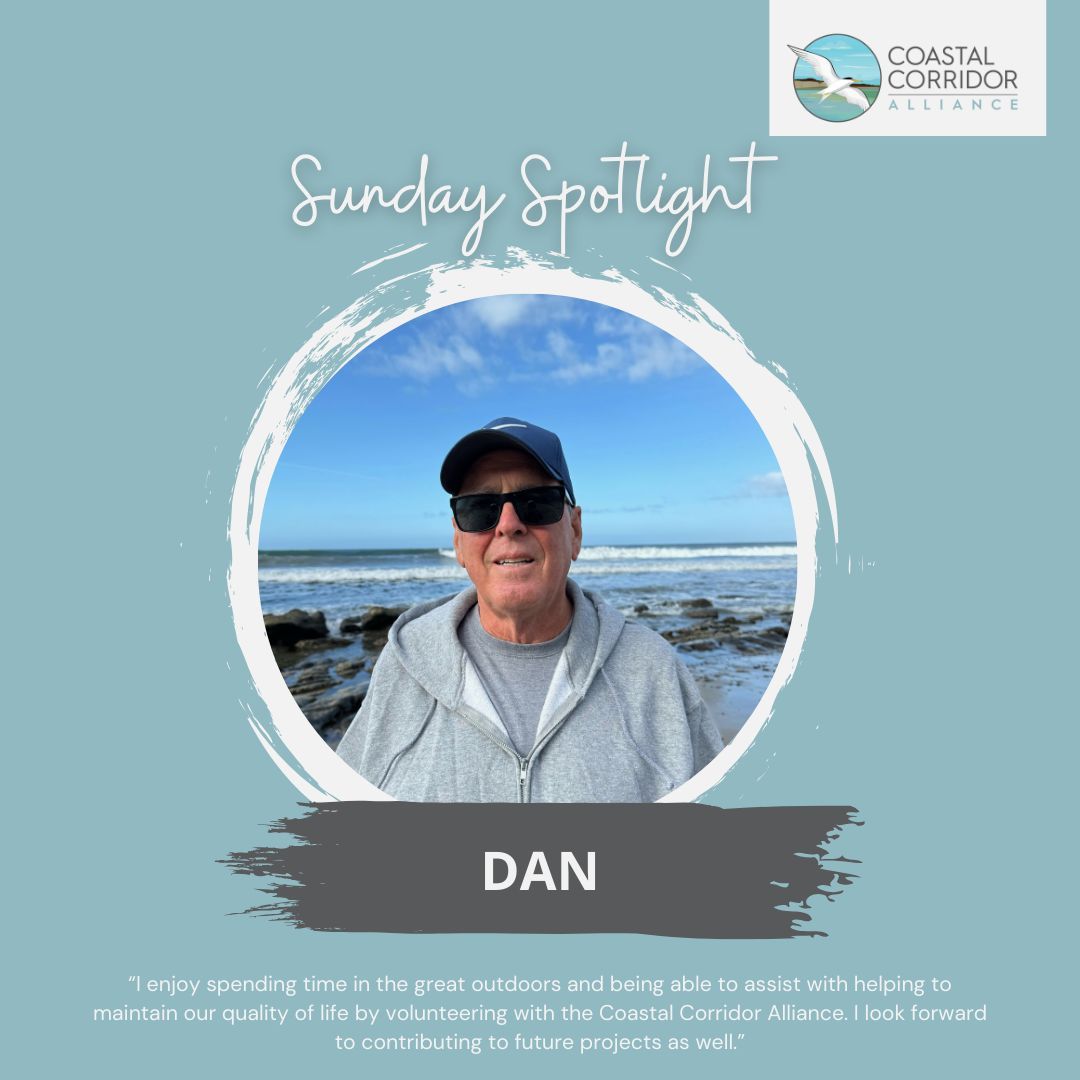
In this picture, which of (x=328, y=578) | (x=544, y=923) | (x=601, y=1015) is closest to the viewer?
(x=601, y=1015)

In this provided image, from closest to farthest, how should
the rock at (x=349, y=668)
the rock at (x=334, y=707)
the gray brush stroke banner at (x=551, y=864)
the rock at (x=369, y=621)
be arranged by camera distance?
the gray brush stroke banner at (x=551, y=864) < the rock at (x=334, y=707) < the rock at (x=349, y=668) < the rock at (x=369, y=621)

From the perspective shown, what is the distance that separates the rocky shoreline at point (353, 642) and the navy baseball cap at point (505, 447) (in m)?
1.75

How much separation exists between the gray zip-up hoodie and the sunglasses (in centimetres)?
37

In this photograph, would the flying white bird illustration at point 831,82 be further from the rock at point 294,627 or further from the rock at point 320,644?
the rock at point 320,644

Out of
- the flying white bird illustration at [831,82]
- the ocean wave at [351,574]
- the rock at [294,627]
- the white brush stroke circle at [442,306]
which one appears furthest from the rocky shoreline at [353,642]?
the flying white bird illustration at [831,82]

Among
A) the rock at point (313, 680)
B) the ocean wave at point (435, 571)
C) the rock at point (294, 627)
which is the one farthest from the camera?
the ocean wave at point (435, 571)

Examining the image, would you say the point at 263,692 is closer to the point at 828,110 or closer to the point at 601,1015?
the point at 601,1015

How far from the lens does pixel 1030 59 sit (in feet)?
7.66

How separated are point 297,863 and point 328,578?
7.17m

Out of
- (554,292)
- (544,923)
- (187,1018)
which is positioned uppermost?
(554,292)

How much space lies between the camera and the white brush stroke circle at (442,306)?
7.82 ft

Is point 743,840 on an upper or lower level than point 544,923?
upper

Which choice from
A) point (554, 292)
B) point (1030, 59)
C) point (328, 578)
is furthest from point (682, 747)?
point (328, 578)

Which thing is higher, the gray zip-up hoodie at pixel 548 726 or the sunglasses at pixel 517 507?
the sunglasses at pixel 517 507
